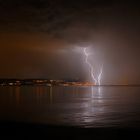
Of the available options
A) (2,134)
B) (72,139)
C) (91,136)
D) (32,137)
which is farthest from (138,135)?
(2,134)

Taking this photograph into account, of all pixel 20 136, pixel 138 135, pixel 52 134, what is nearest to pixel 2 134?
pixel 20 136

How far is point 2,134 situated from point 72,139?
4034mm

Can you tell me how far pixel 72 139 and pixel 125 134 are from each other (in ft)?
11.1

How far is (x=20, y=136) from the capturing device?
17.3m

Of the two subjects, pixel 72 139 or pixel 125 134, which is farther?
pixel 125 134

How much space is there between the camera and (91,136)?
1723 cm

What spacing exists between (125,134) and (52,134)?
397 centimetres

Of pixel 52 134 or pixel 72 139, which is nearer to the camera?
pixel 72 139

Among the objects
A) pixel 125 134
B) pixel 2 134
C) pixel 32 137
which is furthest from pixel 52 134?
pixel 125 134

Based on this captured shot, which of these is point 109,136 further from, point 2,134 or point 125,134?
point 2,134

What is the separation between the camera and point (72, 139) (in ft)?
53.7

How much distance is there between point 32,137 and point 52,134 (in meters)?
1.58

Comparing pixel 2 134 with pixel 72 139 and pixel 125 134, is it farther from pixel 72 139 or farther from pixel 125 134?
pixel 125 134

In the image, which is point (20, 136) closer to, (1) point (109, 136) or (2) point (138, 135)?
(1) point (109, 136)
